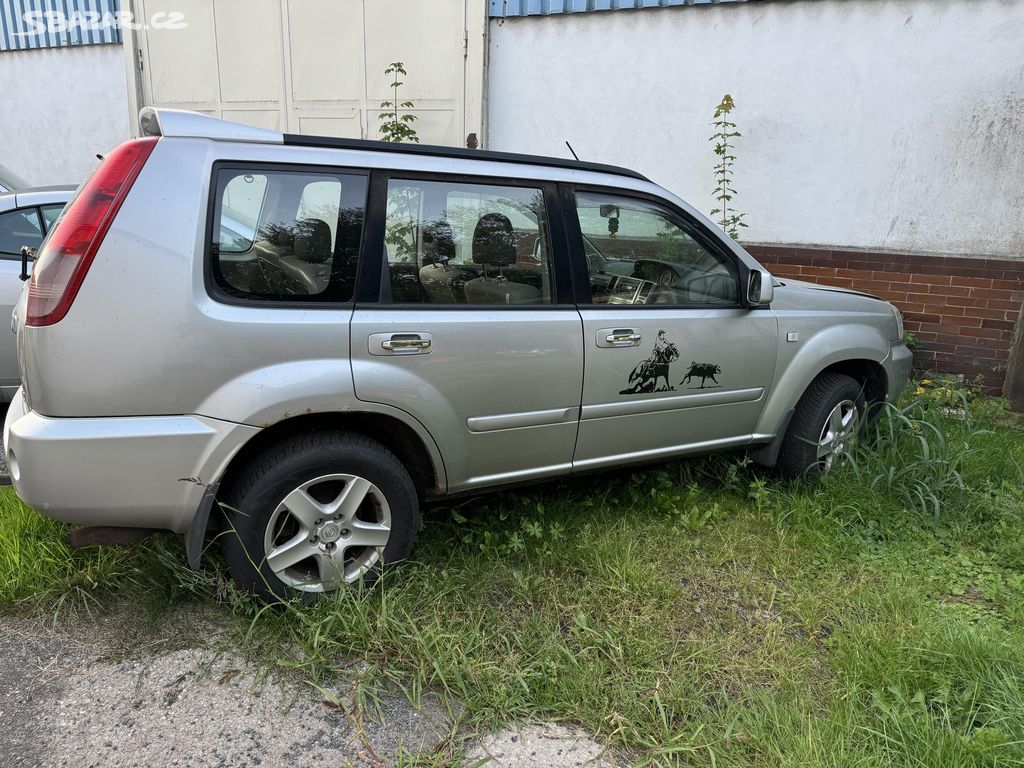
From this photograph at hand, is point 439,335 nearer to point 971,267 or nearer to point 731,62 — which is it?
point 731,62

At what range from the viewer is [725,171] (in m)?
5.97

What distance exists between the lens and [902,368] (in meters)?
4.07

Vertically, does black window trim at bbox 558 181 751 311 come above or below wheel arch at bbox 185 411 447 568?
above

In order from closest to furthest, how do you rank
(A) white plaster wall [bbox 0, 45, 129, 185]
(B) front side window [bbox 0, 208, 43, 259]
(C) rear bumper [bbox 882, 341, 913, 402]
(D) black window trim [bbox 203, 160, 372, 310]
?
(D) black window trim [bbox 203, 160, 372, 310] < (C) rear bumper [bbox 882, 341, 913, 402] < (B) front side window [bbox 0, 208, 43, 259] < (A) white plaster wall [bbox 0, 45, 129, 185]

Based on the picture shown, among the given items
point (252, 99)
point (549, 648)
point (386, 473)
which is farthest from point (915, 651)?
point (252, 99)

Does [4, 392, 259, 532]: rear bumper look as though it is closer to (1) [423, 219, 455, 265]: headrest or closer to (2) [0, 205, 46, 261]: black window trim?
(1) [423, 219, 455, 265]: headrest

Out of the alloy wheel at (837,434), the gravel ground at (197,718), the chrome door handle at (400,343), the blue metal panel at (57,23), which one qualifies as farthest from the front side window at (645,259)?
the blue metal panel at (57,23)

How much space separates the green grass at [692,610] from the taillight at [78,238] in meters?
1.13

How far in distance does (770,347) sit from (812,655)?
59.5 inches

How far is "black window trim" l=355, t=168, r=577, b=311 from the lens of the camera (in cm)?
256

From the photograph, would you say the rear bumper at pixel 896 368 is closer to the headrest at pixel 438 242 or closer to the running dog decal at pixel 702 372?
the running dog decal at pixel 702 372

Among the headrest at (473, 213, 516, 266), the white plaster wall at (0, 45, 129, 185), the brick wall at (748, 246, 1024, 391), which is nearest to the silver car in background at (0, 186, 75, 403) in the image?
the headrest at (473, 213, 516, 266)

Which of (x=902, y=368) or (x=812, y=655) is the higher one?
(x=902, y=368)

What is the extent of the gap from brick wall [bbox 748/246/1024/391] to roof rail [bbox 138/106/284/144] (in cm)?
452
